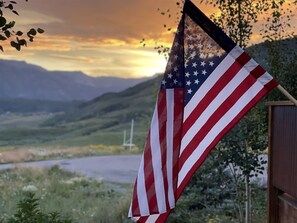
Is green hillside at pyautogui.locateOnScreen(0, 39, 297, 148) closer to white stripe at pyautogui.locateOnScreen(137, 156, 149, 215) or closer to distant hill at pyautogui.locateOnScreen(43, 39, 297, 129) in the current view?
distant hill at pyautogui.locateOnScreen(43, 39, 297, 129)

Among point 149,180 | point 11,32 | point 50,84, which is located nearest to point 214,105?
point 149,180

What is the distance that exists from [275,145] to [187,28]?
1.36m

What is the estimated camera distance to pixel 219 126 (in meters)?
3.61

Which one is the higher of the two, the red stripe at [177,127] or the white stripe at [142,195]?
the red stripe at [177,127]

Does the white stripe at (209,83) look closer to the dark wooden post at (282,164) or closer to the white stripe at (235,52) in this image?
the white stripe at (235,52)

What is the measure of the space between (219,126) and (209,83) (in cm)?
29

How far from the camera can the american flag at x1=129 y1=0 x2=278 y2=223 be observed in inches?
140

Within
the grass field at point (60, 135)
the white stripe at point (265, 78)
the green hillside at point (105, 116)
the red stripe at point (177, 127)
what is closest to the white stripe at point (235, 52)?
the white stripe at point (265, 78)

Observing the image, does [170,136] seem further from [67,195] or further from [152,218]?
[67,195]

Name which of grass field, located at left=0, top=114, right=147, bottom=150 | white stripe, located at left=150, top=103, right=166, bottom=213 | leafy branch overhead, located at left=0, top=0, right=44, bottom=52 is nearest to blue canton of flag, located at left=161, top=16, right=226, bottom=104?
white stripe, located at left=150, top=103, right=166, bottom=213

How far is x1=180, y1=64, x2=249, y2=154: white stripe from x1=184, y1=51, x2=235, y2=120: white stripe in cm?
8

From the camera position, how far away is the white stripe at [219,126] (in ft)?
11.6

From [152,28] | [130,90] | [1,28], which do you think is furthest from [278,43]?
[130,90]

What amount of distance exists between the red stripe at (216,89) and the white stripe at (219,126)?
0.45ft
